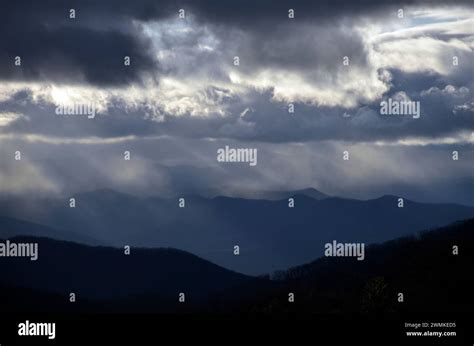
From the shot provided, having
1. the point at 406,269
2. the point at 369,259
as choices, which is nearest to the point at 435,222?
the point at 369,259

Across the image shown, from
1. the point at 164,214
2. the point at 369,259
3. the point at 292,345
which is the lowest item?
the point at 292,345

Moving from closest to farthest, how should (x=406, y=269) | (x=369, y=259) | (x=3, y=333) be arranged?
(x=3, y=333) < (x=406, y=269) < (x=369, y=259)

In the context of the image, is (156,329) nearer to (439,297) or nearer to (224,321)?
(224,321)

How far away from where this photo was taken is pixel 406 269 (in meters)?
138

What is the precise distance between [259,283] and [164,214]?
1374 inches

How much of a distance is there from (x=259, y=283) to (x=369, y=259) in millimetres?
27911

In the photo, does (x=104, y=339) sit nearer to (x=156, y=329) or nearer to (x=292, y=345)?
(x=156, y=329)

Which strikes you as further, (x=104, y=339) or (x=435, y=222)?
(x=435, y=222)

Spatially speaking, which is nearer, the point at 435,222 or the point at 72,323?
the point at 72,323

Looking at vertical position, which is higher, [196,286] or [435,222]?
[435,222]

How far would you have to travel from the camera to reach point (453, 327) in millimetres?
44750

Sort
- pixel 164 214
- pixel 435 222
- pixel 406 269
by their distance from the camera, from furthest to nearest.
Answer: pixel 164 214
pixel 435 222
pixel 406 269

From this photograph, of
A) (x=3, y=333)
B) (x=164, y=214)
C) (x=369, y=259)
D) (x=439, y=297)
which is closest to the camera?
(x=3, y=333)

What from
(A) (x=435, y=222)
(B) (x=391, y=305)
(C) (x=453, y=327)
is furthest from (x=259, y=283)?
(C) (x=453, y=327)
